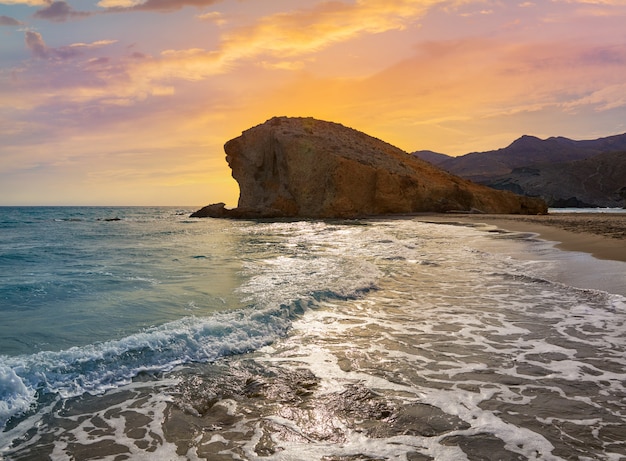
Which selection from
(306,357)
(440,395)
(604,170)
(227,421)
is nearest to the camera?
(227,421)

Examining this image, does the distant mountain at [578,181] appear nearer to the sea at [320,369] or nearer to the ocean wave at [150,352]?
the sea at [320,369]

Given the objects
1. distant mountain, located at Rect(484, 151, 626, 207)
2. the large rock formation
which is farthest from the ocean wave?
distant mountain, located at Rect(484, 151, 626, 207)

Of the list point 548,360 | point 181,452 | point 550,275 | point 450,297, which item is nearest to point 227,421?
A: point 181,452

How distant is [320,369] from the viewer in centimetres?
525

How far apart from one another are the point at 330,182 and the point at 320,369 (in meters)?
50.7

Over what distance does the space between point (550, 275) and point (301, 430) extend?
9277mm

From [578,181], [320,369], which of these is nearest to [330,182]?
[320,369]

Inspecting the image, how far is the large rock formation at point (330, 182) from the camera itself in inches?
2191

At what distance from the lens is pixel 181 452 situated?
11.6 ft

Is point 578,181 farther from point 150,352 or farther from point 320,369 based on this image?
point 150,352

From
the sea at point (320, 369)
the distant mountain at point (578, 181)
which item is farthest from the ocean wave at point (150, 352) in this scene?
the distant mountain at point (578, 181)

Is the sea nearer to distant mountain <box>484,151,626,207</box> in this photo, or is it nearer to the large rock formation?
the large rock formation

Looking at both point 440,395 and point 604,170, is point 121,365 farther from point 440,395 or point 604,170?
point 604,170

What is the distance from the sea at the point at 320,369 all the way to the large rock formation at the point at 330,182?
4499 centimetres
